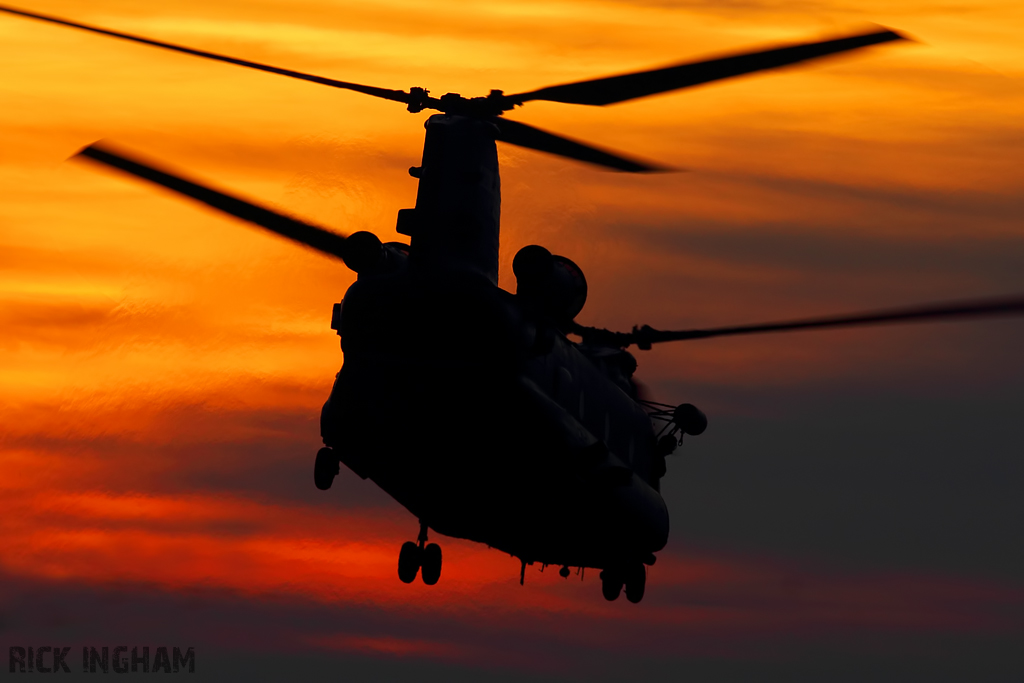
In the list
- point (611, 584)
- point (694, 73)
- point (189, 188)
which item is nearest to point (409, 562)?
point (611, 584)

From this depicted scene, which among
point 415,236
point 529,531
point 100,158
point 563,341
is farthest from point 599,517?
point 100,158

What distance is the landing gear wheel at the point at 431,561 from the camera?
2855 cm

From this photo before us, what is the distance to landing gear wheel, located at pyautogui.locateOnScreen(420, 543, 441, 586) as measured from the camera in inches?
1124

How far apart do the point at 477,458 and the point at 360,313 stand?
11.3ft

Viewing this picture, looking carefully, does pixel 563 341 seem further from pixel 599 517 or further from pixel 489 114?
pixel 489 114

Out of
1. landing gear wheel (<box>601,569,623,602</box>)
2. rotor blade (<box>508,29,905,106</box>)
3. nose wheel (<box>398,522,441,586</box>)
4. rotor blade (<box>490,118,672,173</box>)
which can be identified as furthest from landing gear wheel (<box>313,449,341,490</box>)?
landing gear wheel (<box>601,569,623,602</box>)

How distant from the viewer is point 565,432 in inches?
1017

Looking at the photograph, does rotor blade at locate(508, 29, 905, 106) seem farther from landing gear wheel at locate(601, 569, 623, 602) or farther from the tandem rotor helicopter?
landing gear wheel at locate(601, 569, 623, 602)

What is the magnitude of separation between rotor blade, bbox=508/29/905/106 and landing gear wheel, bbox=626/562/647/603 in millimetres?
14735

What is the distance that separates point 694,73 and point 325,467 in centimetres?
1092

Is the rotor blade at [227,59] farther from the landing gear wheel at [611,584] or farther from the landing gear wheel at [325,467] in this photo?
the landing gear wheel at [611,584]

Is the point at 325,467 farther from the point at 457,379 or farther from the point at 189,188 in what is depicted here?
the point at 189,188

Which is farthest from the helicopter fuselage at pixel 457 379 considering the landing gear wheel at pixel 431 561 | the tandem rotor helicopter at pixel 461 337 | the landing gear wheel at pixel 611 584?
the landing gear wheel at pixel 611 584

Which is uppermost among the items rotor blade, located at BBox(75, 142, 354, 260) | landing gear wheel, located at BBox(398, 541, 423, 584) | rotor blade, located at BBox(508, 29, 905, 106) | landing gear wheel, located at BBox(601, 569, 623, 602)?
rotor blade, located at BBox(508, 29, 905, 106)
